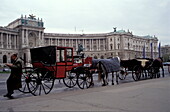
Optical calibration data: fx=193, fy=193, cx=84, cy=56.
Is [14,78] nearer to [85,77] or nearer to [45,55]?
[45,55]

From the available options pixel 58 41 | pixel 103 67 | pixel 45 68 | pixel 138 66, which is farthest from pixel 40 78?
pixel 58 41

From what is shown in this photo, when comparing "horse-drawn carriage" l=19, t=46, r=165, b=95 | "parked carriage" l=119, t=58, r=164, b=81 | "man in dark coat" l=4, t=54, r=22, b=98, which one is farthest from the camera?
"parked carriage" l=119, t=58, r=164, b=81

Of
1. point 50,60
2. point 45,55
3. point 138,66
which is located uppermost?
point 45,55

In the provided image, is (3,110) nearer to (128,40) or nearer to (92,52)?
(92,52)

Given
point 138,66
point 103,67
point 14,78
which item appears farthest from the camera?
point 138,66

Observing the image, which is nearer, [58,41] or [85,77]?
[85,77]

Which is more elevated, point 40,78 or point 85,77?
point 40,78

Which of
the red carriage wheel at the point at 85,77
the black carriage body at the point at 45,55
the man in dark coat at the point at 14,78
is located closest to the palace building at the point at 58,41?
the red carriage wheel at the point at 85,77

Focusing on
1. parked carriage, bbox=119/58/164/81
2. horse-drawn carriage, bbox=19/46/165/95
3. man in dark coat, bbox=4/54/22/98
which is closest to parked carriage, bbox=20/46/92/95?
horse-drawn carriage, bbox=19/46/165/95

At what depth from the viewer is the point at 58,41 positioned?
291ft

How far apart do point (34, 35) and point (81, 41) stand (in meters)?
24.8

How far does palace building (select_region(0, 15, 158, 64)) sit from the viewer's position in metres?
74.6

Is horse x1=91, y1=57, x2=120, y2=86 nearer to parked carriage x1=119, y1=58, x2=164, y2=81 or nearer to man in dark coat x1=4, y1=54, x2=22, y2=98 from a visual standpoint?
parked carriage x1=119, y1=58, x2=164, y2=81

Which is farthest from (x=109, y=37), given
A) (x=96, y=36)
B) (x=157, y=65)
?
(x=157, y=65)
